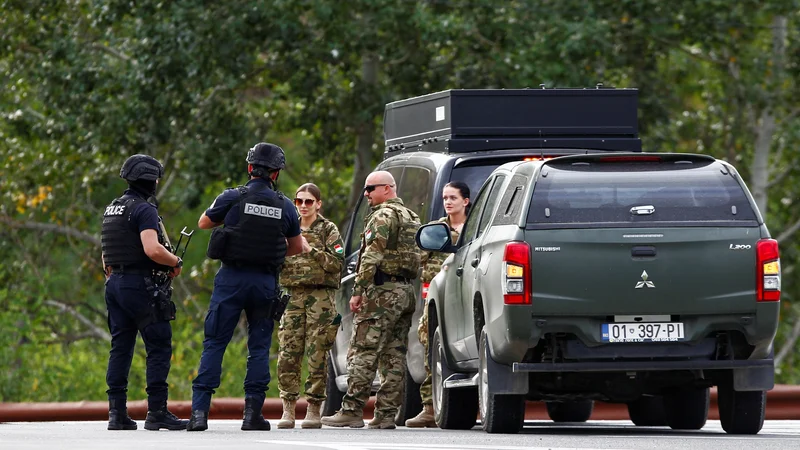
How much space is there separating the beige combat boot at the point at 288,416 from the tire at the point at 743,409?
130 inches

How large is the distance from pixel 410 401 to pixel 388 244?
142cm

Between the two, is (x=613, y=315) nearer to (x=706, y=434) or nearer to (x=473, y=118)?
(x=706, y=434)

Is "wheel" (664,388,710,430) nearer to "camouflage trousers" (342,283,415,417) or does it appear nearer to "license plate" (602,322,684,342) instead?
"camouflage trousers" (342,283,415,417)

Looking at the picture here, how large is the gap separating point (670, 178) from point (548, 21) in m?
12.5

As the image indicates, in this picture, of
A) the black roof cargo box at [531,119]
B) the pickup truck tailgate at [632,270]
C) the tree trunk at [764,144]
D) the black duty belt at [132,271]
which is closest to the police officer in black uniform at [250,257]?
the black duty belt at [132,271]

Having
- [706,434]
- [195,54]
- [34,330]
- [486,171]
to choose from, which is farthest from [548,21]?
[706,434]

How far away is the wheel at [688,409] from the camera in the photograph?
40.4 feet

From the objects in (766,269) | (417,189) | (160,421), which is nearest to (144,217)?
(160,421)

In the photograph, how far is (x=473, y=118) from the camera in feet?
46.7

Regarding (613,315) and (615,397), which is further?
(615,397)

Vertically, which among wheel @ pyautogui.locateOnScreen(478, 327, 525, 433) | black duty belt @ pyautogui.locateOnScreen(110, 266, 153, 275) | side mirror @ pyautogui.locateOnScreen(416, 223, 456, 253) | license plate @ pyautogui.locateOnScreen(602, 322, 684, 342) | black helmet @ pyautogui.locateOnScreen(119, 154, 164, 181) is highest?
black helmet @ pyautogui.locateOnScreen(119, 154, 164, 181)

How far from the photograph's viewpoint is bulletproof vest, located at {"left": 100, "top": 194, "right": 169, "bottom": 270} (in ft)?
39.7

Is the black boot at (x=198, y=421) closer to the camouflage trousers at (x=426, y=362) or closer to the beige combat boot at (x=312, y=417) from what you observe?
the beige combat boot at (x=312, y=417)

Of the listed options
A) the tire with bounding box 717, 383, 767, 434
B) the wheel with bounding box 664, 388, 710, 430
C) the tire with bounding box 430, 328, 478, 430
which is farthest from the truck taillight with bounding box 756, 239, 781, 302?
the tire with bounding box 430, 328, 478, 430
